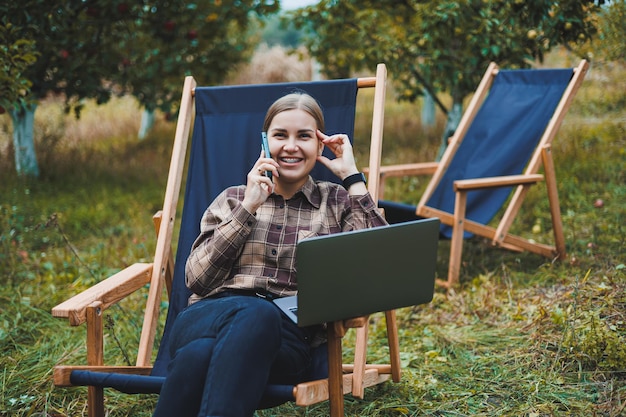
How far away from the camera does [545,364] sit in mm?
2818

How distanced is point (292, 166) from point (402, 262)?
67 cm

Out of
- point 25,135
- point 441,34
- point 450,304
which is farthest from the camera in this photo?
point 25,135

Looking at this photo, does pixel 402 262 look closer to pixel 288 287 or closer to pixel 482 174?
pixel 288 287

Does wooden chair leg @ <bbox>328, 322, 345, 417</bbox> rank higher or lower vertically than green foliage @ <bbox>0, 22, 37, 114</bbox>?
lower

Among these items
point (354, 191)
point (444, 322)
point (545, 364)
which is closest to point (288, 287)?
point (354, 191)

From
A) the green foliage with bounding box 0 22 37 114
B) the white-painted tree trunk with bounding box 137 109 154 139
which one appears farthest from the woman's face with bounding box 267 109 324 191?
the white-painted tree trunk with bounding box 137 109 154 139

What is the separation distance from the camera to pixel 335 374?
205cm

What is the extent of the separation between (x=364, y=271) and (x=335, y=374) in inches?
14.9

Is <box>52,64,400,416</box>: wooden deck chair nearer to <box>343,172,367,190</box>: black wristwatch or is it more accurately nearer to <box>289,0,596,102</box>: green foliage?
<box>343,172,367,190</box>: black wristwatch

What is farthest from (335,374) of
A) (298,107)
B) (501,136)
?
(501,136)

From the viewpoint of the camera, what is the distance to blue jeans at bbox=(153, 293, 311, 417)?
1869 mm

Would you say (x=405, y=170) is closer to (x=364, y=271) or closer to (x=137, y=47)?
(x=364, y=271)

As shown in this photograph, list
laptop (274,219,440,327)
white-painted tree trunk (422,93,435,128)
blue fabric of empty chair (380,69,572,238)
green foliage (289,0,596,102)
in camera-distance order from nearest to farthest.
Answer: laptop (274,219,440,327) < blue fabric of empty chair (380,69,572,238) < green foliage (289,0,596,102) < white-painted tree trunk (422,93,435,128)

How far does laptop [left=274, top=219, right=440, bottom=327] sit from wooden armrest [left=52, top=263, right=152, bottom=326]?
2.28 feet
